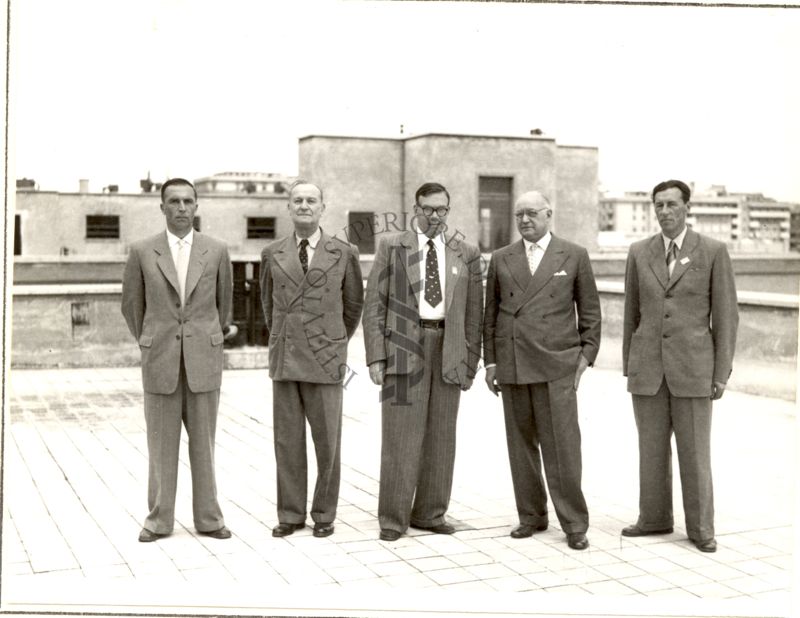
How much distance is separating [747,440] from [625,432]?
1051 millimetres

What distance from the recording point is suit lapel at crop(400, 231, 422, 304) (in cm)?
538

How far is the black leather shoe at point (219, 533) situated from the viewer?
17.5 ft

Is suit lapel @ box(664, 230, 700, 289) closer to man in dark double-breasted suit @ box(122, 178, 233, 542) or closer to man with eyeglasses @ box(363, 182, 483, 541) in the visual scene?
man with eyeglasses @ box(363, 182, 483, 541)

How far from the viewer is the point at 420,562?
4.92 meters

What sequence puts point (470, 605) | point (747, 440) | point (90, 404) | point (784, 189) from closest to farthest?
point (470, 605), point (784, 189), point (747, 440), point (90, 404)

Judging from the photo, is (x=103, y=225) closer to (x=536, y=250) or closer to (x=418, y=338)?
(x=418, y=338)

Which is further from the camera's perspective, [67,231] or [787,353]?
[67,231]

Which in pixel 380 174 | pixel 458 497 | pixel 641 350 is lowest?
pixel 458 497

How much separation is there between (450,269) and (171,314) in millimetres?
1601

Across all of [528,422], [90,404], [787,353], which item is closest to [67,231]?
[90,404]

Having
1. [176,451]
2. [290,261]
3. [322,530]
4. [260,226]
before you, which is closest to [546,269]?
[290,261]

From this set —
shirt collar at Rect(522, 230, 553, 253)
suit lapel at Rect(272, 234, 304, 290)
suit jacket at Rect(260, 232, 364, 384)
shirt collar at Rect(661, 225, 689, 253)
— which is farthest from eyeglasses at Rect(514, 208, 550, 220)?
suit lapel at Rect(272, 234, 304, 290)

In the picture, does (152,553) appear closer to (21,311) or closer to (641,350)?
(641,350)

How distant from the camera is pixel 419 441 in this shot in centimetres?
544
